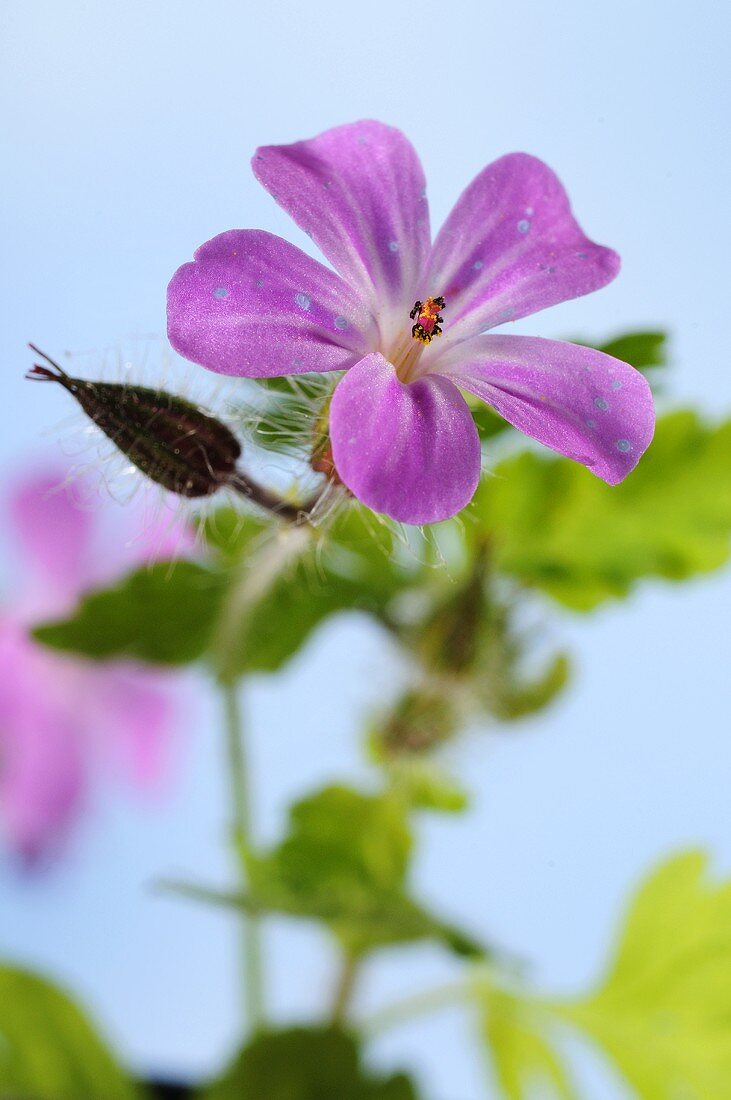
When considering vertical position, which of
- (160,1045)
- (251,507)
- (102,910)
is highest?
(251,507)

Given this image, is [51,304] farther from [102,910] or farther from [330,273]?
[102,910]

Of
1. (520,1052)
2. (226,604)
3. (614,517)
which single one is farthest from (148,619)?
(520,1052)

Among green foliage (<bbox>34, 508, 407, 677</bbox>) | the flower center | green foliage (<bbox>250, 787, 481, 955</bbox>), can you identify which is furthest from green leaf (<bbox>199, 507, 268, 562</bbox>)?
the flower center

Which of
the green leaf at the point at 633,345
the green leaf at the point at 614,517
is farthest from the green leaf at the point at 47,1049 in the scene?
the green leaf at the point at 633,345

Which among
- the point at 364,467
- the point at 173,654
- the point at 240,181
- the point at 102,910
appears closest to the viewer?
the point at 364,467

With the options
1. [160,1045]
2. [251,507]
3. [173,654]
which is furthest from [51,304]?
[160,1045]

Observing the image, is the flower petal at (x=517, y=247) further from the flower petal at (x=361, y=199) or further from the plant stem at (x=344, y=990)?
the plant stem at (x=344, y=990)

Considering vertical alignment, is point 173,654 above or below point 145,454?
below
